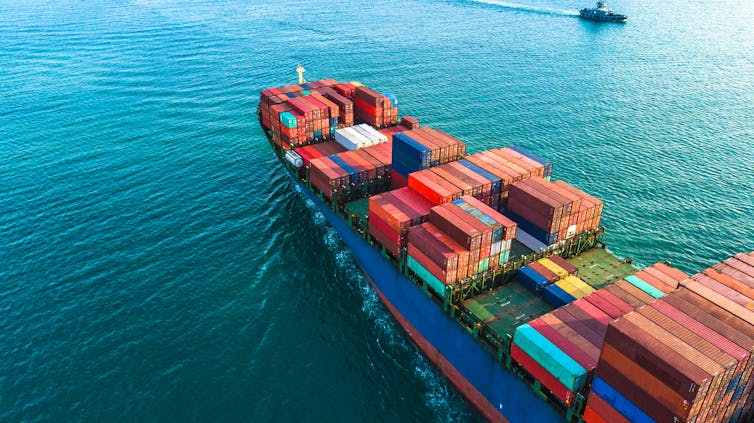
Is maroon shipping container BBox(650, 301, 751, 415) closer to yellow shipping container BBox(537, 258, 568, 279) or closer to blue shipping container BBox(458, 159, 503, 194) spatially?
yellow shipping container BBox(537, 258, 568, 279)

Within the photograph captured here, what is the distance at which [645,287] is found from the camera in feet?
127

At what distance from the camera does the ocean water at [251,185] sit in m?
44.9

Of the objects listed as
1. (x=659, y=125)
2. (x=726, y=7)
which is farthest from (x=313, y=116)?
(x=726, y=7)

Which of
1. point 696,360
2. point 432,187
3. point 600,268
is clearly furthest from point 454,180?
point 696,360

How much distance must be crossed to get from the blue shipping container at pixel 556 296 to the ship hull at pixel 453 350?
25.1 ft

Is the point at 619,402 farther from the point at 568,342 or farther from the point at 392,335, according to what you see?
the point at 392,335

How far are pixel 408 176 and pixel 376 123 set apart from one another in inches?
921

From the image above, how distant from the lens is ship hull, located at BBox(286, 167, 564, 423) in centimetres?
3744

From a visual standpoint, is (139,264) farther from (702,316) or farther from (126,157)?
(702,316)

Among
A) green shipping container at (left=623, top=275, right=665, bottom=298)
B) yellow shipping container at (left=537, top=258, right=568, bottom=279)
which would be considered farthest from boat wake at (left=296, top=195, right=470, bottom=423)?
green shipping container at (left=623, top=275, right=665, bottom=298)

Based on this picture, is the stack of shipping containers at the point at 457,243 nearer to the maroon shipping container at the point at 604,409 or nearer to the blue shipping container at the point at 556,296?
the blue shipping container at the point at 556,296

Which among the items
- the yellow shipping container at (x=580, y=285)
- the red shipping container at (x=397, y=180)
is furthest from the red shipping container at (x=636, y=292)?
the red shipping container at (x=397, y=180)

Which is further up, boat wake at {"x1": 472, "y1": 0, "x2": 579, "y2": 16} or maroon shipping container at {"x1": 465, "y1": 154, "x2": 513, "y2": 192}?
boat wake at {"x1": 472, "y1": 0, "x2": 579, "y2": 16}

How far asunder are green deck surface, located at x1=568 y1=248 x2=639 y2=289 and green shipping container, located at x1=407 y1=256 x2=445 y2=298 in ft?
45.9
